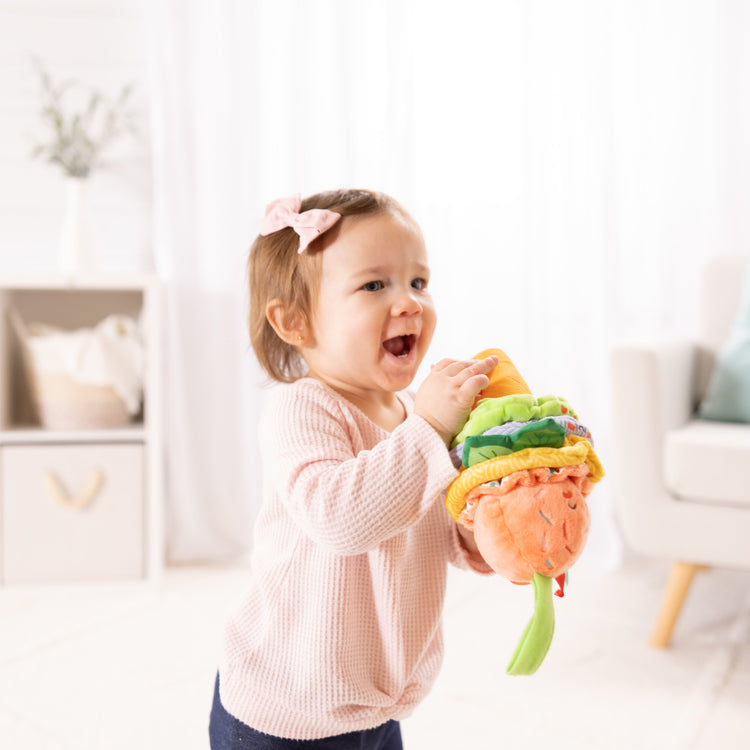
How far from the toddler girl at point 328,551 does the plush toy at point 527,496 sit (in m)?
0.08

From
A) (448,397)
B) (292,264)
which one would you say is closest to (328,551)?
(448,397)

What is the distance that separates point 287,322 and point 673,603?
1.14 metres

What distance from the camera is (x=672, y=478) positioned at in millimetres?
1577

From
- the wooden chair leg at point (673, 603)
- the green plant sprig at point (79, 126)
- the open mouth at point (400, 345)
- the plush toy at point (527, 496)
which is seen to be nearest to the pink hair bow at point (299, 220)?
the open mouth at point (400, 345)

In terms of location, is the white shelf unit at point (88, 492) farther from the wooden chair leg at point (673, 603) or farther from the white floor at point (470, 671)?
the wooden chair leg at point (673, 603)

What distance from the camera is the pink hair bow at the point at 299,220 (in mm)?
792

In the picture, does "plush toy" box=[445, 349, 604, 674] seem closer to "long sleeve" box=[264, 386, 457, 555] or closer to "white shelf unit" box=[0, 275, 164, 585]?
"long sleeve" box=[264, 386, 457, 555]

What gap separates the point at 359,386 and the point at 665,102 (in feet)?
5.80

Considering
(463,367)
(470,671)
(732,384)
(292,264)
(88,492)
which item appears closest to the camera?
(463,367)

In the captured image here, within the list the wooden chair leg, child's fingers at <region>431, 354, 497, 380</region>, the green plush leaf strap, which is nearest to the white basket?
the wooden chair leg

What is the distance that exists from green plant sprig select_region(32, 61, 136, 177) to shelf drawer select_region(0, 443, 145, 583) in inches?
28.4

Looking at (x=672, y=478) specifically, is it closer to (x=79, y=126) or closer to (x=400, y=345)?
(x=400, y=345)

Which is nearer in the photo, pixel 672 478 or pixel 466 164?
pixel 672 478

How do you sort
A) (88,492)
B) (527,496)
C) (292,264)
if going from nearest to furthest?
(527,496) < (292,264) < (88,492)
